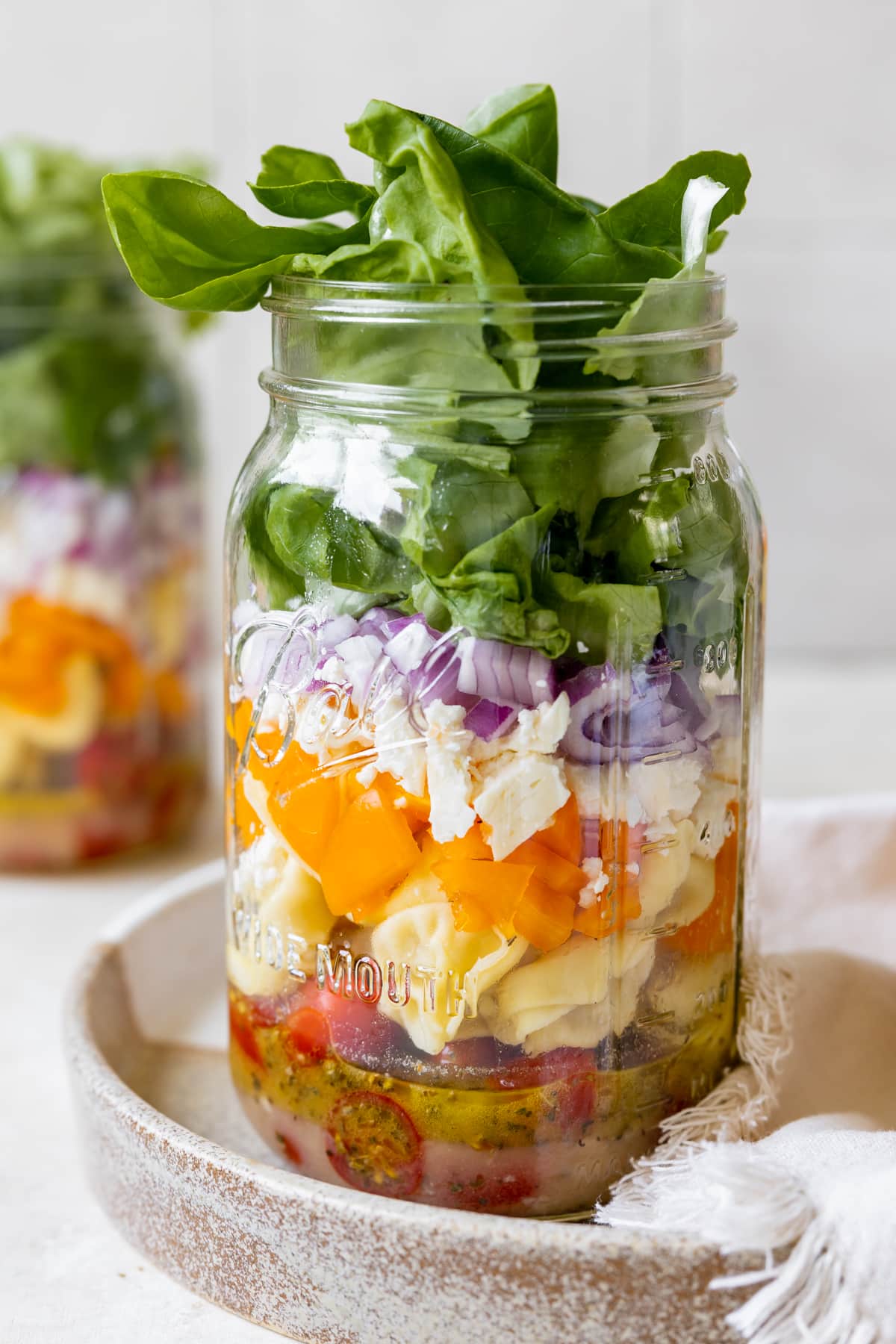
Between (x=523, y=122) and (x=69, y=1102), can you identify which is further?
(x=69, y=1102)

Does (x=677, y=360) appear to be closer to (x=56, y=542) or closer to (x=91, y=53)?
(x=56, y=542)

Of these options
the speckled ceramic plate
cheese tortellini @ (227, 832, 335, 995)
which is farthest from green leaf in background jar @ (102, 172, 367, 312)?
the speckled ceramic plate

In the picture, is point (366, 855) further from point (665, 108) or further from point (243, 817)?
point (665, 108)

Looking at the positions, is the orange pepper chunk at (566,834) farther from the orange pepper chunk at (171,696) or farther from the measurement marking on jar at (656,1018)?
the orange pepper chunk at (171,696)

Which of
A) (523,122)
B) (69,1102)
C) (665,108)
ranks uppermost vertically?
(665,108)

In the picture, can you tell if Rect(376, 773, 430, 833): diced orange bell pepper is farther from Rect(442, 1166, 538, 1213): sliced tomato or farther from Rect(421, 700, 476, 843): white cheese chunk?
Rect(442, 1166, 538, 1213): sliced tomato

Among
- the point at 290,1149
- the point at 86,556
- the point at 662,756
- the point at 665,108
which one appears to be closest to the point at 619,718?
the point at 662,756
